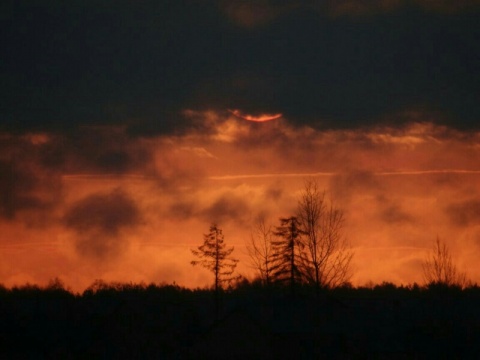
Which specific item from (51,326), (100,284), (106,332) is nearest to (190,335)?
(106,332)

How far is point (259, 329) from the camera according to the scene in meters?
55.2

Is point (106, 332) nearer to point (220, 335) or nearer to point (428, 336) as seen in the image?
point (220, 335)

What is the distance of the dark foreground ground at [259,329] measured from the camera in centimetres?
5519

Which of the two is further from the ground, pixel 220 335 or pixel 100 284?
pixel 100 284

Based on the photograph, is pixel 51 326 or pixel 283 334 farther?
pixel 51 326

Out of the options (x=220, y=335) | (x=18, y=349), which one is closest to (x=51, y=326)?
(x=18, y=349)

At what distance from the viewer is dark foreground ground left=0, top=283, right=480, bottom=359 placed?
181 feet

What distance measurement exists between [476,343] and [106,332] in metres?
28.4

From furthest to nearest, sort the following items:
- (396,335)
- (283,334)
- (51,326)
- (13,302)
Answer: (13,302) → (51,326) → (396,335) → (283,334)

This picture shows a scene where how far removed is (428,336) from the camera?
2491 inches

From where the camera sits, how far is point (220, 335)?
5591 cm

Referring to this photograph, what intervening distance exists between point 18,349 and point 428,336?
3465 cm

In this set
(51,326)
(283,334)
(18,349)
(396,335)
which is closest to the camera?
(283,334)

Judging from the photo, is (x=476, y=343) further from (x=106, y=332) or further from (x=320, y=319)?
(x=106, y=332)
